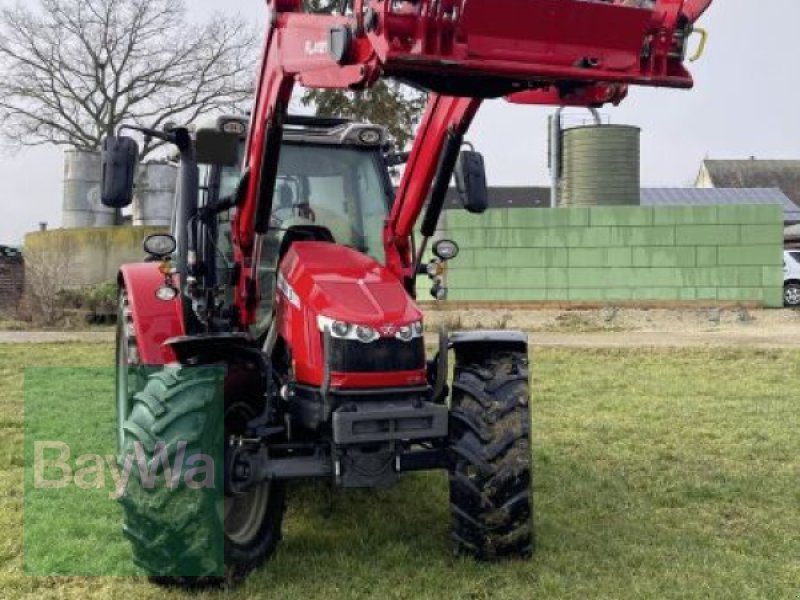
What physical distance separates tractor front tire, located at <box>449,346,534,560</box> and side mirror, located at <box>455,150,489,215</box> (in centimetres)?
104

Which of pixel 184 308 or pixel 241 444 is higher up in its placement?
pixel 184 308

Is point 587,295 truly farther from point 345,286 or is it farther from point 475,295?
point 345,286

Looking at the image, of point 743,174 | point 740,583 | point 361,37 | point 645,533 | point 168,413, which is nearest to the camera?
point 361,37

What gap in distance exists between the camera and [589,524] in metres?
5.24

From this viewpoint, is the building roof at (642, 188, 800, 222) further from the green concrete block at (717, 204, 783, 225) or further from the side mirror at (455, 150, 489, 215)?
the side mirror at (455, 150, 489, 215)

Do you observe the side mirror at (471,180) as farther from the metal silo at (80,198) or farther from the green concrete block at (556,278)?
the metal silo at (80,198)

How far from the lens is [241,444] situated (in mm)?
4234

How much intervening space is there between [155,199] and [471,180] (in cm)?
1625

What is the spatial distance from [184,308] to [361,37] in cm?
204

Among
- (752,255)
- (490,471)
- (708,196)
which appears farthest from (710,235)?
(708,196)

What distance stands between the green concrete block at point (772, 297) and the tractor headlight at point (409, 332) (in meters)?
16.1

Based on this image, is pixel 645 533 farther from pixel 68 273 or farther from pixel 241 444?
pixel 68 273

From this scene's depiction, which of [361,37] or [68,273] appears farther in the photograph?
[68,273]

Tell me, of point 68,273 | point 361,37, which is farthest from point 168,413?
point 68,273
